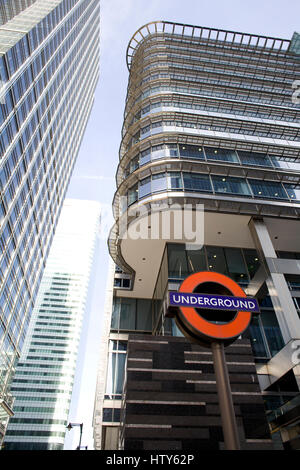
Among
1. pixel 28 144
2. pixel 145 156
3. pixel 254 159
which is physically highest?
pixel 28 144

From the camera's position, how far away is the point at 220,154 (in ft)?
81.0

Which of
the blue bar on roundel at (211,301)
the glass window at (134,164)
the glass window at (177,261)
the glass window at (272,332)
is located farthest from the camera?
the glass window at (134,164)

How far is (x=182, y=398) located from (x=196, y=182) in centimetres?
1439

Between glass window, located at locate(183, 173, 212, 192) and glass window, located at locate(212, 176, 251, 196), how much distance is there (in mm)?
612

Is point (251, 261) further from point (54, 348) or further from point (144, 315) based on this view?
point (54, 348)

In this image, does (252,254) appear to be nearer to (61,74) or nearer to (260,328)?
(260,328)

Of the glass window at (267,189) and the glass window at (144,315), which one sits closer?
the glass window at (267,189)

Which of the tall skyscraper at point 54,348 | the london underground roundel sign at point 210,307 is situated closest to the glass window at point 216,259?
the london underground roundel sign at point 210,307

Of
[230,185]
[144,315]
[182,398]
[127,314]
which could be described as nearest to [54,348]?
[127,314]

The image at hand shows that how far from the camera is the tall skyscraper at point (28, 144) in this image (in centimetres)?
4253

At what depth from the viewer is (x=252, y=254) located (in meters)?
21.8

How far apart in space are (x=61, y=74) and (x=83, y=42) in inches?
1356

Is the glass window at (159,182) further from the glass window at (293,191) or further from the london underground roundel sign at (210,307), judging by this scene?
the london underground roundel sign at (210,307)

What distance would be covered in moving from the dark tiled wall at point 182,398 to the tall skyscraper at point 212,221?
39cm
